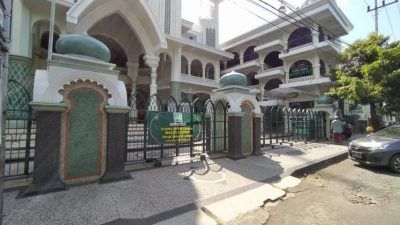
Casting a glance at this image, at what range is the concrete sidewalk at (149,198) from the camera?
3332mm

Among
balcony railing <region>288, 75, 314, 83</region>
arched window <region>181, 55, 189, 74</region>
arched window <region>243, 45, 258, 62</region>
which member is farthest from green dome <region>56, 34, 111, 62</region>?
arched window <region>243, 45, 258, 62</region>

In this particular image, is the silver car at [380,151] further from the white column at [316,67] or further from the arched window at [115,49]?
the arched window at [115,49]

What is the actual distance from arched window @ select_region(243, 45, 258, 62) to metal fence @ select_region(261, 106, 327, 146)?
550 inches

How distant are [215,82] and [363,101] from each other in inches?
472

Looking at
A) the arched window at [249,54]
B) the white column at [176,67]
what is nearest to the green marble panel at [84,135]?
the white column at [176,67]

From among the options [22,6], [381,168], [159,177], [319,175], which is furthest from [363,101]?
[22,6]

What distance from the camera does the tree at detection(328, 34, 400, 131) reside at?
11883mm

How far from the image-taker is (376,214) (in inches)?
149

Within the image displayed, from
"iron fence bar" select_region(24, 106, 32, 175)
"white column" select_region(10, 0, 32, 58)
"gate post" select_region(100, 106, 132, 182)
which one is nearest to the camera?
"iron fence bar" select_region(24, 106, 32, 175)

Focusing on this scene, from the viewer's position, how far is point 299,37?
2205 centimetres

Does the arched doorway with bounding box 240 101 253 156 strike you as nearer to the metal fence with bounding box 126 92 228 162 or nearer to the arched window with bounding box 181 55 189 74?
the metal fence with bounding box 126 92 228 162

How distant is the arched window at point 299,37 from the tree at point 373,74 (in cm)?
749

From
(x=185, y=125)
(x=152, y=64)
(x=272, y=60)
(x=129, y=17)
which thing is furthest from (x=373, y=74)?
(x=129, y=17)

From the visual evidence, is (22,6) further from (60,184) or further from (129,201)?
(129,201)
